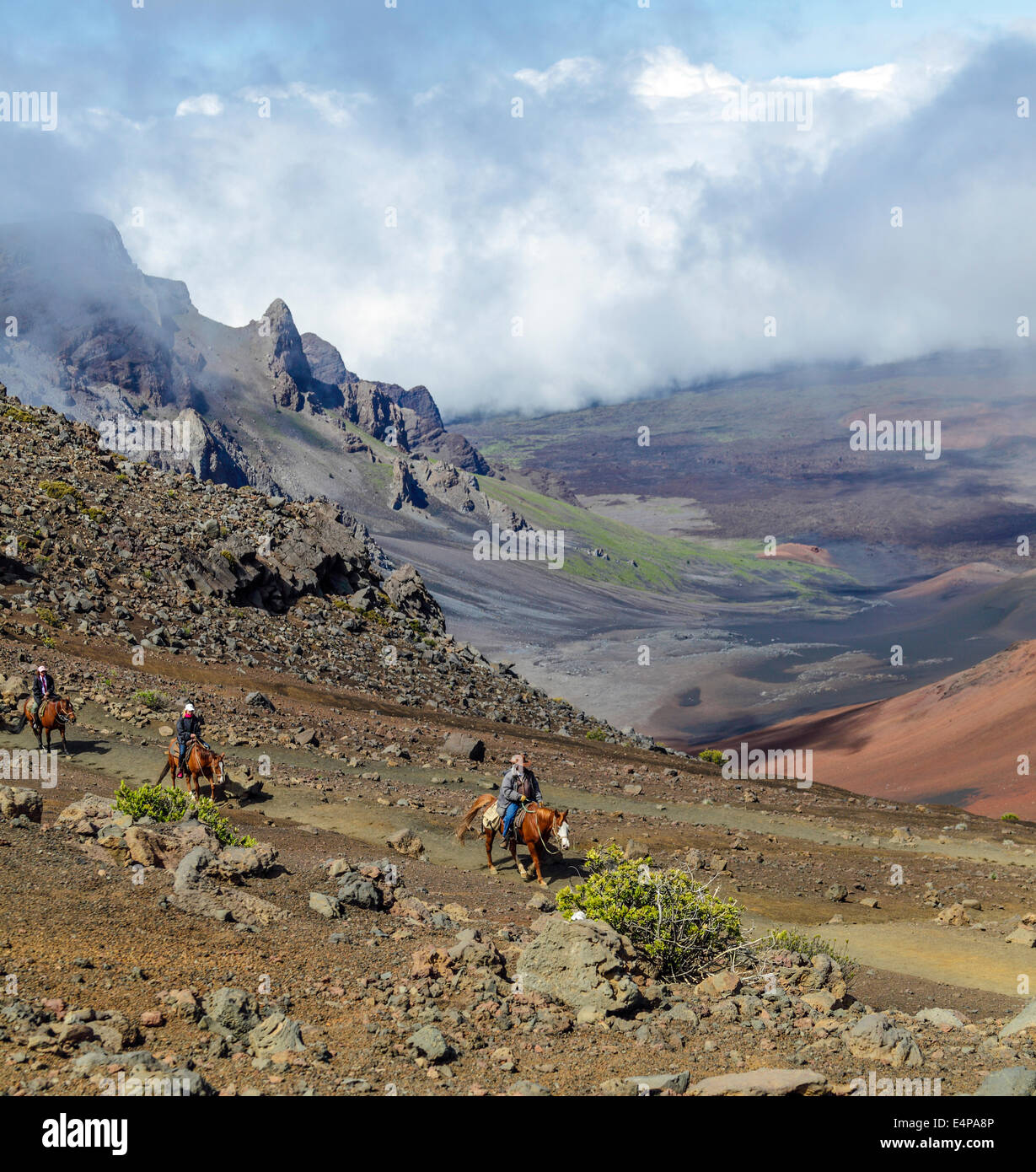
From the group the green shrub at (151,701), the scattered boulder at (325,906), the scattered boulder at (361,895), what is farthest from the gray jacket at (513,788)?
the green shrub at (151,701)

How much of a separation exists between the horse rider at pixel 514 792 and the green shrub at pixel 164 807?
13.8 ft

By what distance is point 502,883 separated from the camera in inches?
660

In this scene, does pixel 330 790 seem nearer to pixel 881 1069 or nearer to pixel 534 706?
pixel 881 1069

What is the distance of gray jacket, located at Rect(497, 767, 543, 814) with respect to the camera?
16844 millimetres

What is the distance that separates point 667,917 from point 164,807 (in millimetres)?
8181

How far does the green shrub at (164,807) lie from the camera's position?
1443 cm

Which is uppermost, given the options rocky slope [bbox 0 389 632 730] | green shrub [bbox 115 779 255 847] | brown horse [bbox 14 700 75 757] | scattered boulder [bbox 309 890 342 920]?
rocky slope [bbox 0 389 632 730]
